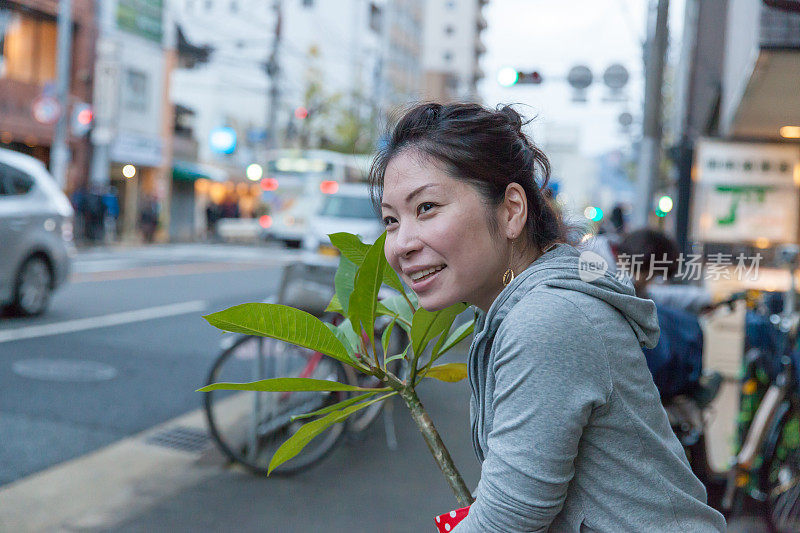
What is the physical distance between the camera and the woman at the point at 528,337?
3.40 ft

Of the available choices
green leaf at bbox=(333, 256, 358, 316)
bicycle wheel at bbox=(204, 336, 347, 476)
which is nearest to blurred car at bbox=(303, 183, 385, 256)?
bicycle wheel at bbox=(204, 336, 347, 476)

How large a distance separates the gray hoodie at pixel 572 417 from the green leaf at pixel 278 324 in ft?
0.75

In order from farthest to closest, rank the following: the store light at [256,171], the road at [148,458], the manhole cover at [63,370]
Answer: the store light at [256,171]
the manhole cover at [63,370]
the road at [148,458]

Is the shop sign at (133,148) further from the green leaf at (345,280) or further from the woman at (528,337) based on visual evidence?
the woman at (528,337)

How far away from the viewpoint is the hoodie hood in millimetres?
1120

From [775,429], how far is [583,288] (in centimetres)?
Result: 261

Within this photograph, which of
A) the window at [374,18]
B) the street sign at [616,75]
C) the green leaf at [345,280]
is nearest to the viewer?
the green leaf at [345,280]

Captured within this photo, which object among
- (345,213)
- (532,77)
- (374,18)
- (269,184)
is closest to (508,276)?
(532,77)

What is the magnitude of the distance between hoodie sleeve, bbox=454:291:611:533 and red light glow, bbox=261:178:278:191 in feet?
86.6

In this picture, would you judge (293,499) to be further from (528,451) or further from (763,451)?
(528,451)

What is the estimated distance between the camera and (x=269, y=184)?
27125mm

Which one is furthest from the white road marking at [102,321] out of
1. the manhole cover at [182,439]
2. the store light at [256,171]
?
the store light at [256,171]

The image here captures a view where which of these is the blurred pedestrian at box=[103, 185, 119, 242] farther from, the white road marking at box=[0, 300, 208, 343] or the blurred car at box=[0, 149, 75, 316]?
the blurred car at box=[0, 149, 75, 316]

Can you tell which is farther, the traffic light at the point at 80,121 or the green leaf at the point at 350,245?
the traffic light at the point at 80,121
